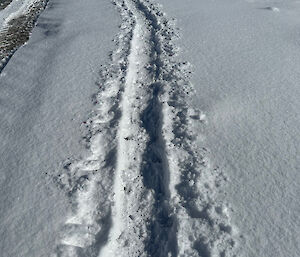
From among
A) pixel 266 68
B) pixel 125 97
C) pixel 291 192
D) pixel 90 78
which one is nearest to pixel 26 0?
pixel 90 78

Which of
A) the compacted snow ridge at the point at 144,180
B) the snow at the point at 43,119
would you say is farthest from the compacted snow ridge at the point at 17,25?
the compacted snow ridge at the point at 144,180

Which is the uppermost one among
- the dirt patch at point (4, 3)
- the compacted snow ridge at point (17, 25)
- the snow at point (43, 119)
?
the snow at point (43, 119)

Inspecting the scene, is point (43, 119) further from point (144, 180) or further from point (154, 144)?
point (144, 180)

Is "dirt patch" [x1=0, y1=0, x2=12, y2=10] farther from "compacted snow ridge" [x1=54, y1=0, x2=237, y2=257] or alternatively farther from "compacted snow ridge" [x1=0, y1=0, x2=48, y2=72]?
"compacted snow ridge" [x1=54, y1=0, x2=237, y2=257]

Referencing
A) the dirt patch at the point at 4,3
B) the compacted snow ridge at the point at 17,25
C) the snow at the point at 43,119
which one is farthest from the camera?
the dirt patch at the point at 4,3

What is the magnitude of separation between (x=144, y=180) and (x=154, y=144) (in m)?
0.63

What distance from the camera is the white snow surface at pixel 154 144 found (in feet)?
11.5

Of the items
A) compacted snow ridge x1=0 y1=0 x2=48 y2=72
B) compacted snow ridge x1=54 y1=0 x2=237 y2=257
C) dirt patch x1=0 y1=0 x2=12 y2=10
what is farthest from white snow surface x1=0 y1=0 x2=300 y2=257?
dirt patch x1=0 y1=0 x2=12 y2=10

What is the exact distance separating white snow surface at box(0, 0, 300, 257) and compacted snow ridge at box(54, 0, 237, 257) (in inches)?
0.5

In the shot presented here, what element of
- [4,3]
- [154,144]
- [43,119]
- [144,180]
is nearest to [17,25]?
[4,3]

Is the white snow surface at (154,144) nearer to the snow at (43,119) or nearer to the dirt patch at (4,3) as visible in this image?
the snow at (43,119)

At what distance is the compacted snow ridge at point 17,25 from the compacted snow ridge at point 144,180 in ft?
9.62

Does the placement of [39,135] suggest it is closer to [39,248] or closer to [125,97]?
[125,97]

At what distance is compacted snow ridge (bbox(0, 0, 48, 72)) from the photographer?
776 cm
